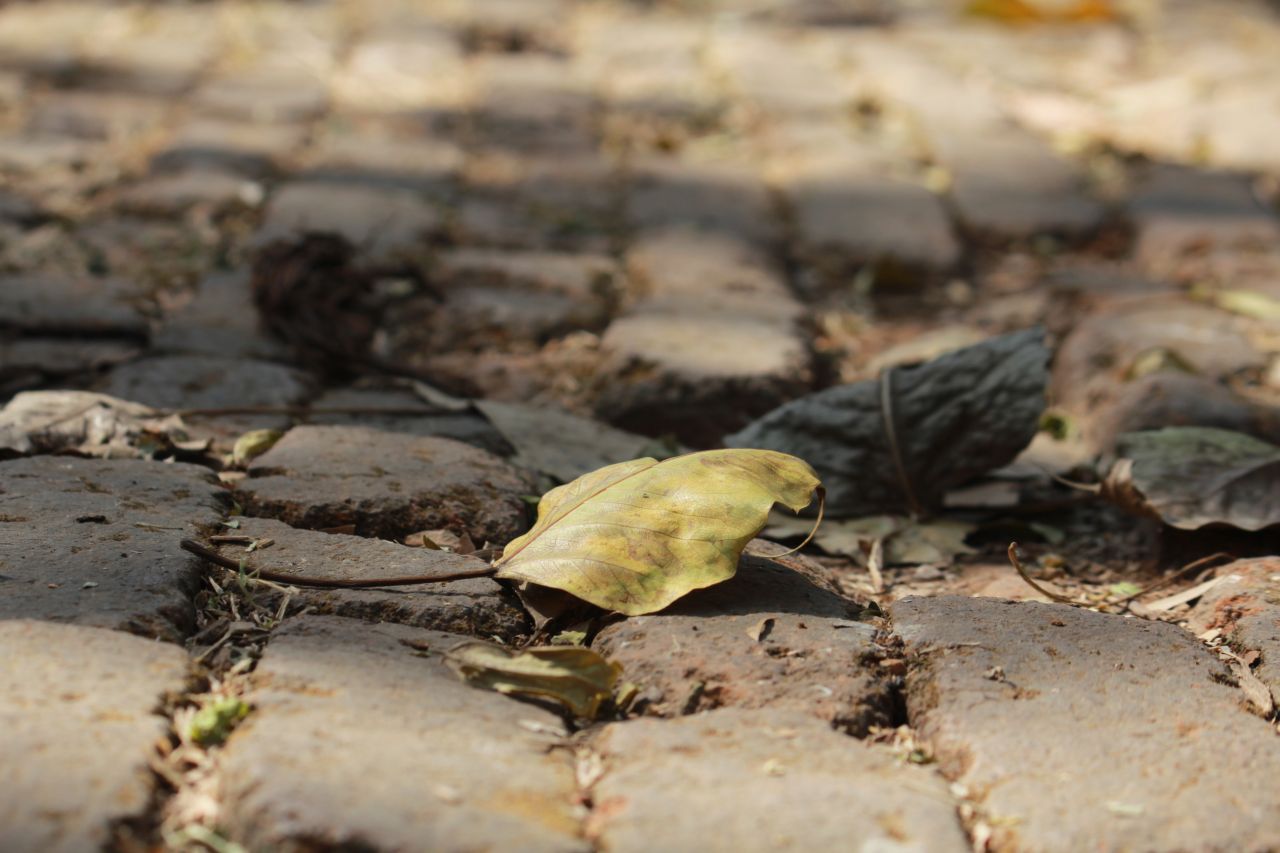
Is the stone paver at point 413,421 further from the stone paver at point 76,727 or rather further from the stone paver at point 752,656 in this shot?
the stone paver at point 76,727

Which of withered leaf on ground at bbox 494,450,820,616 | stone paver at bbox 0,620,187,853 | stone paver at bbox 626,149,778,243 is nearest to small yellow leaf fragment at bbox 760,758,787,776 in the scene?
withered leaf on ground at bbox 494,450,820,616

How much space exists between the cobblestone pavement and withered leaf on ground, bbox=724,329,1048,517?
168 millimetres

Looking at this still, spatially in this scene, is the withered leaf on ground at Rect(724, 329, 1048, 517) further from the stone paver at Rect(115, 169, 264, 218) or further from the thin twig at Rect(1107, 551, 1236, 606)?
the stone paver at Rect(115, 169, 264, 218)

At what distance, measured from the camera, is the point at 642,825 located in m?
1.14

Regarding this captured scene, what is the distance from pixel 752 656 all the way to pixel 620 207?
2058mm

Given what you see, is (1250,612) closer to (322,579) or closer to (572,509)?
(572,509)

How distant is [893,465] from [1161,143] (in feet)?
7.96

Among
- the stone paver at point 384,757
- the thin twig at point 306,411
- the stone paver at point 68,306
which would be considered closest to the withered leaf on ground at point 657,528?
the stone paver at point 384,757

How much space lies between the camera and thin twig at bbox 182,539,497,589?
59.7 inches

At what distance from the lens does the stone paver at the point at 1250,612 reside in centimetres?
152

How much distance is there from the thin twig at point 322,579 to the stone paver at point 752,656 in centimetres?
18

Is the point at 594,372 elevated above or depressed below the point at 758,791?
below

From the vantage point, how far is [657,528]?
1.51 m

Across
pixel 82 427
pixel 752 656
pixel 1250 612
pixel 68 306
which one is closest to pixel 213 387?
pixel 82 427
